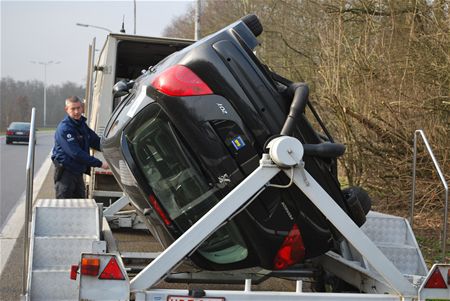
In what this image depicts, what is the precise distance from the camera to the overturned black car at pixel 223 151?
4.04 meters

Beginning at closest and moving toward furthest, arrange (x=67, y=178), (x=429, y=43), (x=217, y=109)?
1. (x=217, y=109)
2. (x=67, y=178)
3. (x=429, y=43)

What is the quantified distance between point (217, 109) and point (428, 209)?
7111mm

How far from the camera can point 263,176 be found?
3869mm

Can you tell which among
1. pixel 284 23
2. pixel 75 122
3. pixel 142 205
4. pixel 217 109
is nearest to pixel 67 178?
pixel 75 122

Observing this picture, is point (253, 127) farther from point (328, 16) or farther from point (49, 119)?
point (49, 119)

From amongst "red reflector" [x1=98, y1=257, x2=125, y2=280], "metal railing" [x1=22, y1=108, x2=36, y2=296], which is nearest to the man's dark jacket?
"metal railing" [x1=22, y1=108, x2=36, y2=296]

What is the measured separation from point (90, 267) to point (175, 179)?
2.87 ft

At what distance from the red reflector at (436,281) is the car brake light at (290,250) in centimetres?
82

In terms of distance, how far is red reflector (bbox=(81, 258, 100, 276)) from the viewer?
12.1ft

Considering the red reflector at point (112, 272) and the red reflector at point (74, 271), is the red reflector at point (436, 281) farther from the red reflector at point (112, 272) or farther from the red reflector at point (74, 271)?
the red reflector at point (74, 271)

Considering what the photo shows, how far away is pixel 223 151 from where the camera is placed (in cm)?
404

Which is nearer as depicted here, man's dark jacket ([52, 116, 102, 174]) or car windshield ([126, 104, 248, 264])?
car windshield ([126, 104, 248, 264])

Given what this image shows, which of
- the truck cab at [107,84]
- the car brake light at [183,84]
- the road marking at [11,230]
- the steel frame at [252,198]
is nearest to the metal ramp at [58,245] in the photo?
the steel frame at [252,198]

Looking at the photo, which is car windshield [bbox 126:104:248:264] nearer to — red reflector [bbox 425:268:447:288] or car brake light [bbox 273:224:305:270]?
car brake light [bbox 273:224:305:270]
